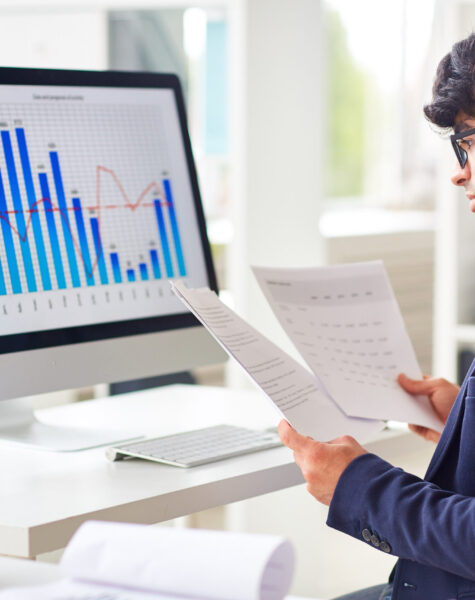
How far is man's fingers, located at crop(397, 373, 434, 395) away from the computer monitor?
0.33 metres

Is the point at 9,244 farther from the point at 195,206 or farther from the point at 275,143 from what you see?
the point at 275,143

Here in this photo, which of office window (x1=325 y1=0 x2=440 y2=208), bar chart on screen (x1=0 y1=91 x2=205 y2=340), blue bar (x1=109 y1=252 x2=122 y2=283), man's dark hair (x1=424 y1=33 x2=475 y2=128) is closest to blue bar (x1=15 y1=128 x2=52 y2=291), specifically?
bar chart on screen (x1=0 y1=91 x2=205 y2=340)

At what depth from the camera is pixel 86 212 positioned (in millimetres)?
1389

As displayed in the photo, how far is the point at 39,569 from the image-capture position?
0.72m

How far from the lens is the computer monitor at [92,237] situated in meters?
1.32

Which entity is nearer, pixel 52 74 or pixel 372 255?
pixel 52 74

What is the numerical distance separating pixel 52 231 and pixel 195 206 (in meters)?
0.27

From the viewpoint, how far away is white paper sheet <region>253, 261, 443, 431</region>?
124 cm

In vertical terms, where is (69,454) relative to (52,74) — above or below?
below

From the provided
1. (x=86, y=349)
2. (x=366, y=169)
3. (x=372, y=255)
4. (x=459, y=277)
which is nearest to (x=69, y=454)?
(x=86, y=349)

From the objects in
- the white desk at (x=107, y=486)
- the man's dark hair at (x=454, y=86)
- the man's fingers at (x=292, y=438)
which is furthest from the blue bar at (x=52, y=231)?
the man's dark hair at (x=454, y=86)

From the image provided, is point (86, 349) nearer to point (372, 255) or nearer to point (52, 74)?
point (52, 74)

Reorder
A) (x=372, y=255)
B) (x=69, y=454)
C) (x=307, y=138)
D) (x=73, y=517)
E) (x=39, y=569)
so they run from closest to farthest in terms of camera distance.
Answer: (x=39, y=569) < (x=73, y=517) < (x=69, y=454) < (x=307, y=138) < (x=372, y=255)

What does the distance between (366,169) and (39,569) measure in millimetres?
4966
